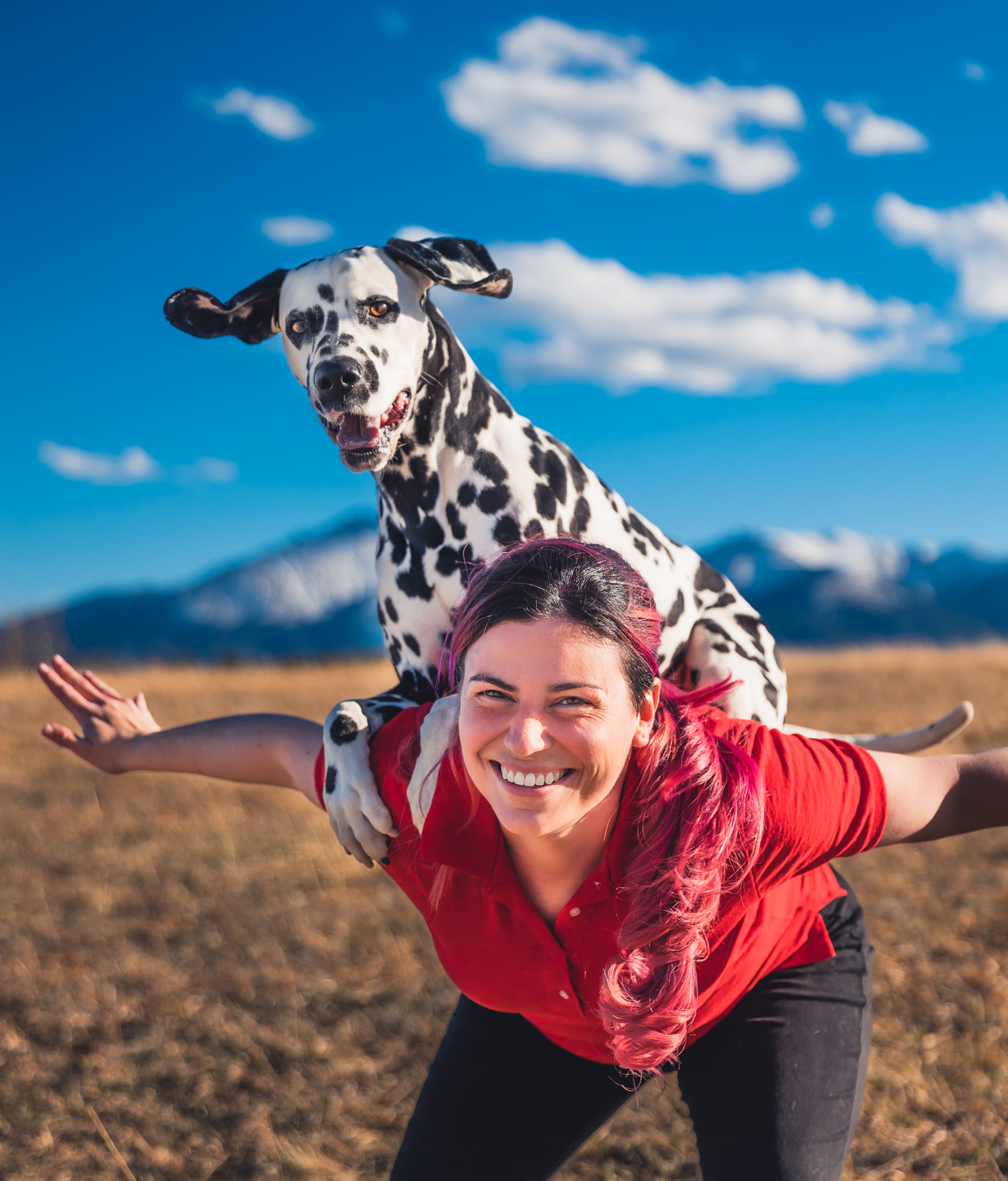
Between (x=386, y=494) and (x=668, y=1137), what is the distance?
2829 millimetres

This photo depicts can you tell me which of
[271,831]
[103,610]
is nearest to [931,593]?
[103,610]

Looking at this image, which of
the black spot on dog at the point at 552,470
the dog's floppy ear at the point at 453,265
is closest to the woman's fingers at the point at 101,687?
the black spot on dog at the point at 552,470

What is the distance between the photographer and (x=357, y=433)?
213 cm

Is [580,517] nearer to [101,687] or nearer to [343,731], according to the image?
[343,731]

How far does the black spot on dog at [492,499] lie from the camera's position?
244 centimetres

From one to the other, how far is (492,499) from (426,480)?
169mm

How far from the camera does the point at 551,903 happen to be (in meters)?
2.35

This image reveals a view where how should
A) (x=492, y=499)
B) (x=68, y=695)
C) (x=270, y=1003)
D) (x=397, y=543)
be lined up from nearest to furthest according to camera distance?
1. (x=492, y=499)
2. (x=397, y=543)
3. (x=68, y=695)
4. (x=270, y=1003)

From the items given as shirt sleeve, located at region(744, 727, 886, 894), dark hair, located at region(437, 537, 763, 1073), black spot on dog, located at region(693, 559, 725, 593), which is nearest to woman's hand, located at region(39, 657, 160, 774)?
dark hair, located at region(437, 537, 763, 1073)

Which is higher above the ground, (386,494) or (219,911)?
(386,494)

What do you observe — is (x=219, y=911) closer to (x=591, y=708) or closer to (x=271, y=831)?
(x=271, y=831)

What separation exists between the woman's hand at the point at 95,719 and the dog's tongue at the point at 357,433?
1217 mm

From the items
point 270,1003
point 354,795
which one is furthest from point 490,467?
point 270,1003

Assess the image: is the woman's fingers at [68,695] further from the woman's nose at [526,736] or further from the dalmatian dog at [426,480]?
the woman's nose at [526,736]
